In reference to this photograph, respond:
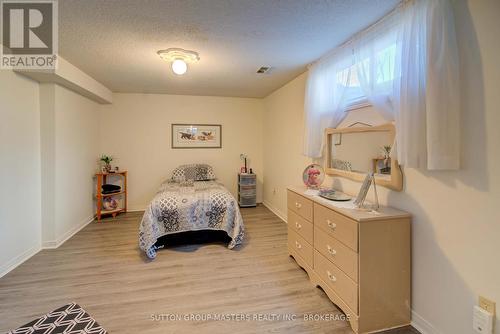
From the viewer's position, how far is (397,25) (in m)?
1.83

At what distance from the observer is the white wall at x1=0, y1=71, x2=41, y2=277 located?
2467mm

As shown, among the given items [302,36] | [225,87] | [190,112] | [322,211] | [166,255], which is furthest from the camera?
[190,112]

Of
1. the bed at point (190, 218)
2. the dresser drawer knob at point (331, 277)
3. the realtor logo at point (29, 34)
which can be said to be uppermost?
the realtor logo at point (29, 34)

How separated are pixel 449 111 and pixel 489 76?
0.24 m

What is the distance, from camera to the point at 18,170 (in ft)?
8.85

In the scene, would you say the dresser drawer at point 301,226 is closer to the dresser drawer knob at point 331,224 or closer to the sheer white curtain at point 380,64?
the dresser drawer knob at point 331,224

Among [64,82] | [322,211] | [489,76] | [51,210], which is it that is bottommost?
[51,210]

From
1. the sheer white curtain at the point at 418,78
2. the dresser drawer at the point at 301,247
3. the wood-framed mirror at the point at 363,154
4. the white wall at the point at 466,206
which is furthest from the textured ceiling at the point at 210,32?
the dresser drawer at the point at 301,247

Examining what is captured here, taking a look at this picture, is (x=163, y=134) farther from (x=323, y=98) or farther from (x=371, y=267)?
(x=371, y=267)

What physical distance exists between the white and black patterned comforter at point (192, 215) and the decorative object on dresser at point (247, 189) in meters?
1.68

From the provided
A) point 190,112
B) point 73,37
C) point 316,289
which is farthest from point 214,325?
point 190,112

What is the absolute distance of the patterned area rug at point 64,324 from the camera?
172 cm

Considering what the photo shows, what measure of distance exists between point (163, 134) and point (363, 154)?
3.90 metres

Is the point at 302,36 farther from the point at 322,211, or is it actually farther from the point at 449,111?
the point at 322,211
